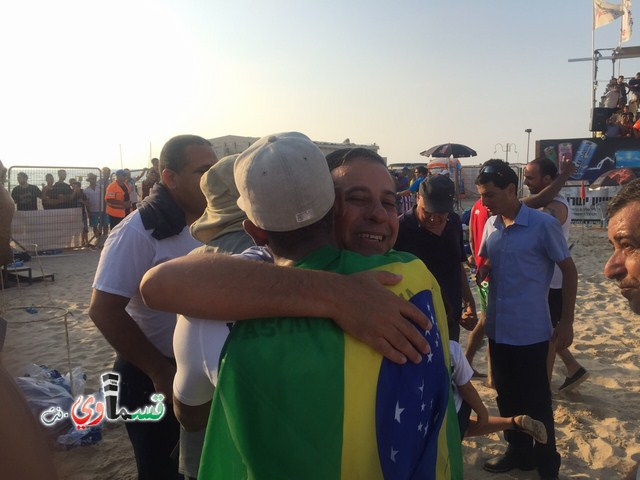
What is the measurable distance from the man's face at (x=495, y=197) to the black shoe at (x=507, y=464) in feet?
5.97

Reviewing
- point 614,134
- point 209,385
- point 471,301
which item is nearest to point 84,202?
point 471,301

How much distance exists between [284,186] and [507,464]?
3.20 metres

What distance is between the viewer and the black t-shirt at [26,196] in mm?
→ 11984

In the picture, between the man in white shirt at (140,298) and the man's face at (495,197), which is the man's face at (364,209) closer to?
the man in white shirt at (140,298)

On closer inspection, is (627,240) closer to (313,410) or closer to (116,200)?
(313,410)

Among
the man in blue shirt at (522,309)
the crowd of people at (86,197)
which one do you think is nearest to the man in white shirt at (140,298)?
the man in blue shirt at (522,309)

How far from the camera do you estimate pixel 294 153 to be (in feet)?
3.80

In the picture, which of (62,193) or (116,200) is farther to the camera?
(62,193)

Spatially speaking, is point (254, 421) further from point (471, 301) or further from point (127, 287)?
point (471, 301)

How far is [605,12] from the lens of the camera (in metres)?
20.9


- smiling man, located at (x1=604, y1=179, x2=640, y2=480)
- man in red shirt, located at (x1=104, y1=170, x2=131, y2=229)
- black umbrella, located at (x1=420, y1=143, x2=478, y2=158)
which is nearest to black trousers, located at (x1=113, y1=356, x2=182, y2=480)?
smiling man, located at (x1=604, y1=179, x2=640, y2=480)

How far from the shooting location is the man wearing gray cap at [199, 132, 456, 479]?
3.18 feet

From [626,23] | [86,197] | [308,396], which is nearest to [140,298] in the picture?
[308,396]

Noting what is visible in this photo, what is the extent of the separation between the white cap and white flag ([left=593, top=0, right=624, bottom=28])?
996 inches
